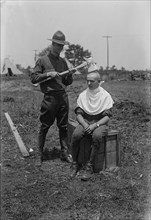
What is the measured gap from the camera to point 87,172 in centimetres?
447

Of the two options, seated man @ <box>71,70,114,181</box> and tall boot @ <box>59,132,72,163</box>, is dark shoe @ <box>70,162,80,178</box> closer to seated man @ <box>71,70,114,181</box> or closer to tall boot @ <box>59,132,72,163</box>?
seated man @ <box>71,70,114,181</box>

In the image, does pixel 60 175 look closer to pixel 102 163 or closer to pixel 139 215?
pixel 102 163

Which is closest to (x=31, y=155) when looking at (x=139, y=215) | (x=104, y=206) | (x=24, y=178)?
(x=24, y=178)

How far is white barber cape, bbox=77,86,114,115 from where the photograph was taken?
4.61 meters

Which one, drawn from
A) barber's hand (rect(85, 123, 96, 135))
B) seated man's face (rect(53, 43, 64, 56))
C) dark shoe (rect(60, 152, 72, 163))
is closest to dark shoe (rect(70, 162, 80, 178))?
dark shoe (rect(60, 152, 72, 163))

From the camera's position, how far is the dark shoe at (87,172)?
4336 millimetres

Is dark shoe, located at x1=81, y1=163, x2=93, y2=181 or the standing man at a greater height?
the standing man

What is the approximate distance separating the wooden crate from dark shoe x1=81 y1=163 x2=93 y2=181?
0.41 ft

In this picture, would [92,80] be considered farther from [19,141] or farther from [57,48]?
[19,141]

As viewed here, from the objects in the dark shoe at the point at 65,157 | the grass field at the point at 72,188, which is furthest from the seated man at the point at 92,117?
the dark shoe at the point at 65,157

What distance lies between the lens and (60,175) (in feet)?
15.2

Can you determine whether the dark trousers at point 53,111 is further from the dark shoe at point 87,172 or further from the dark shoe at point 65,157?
the dark shoe at point 87,172

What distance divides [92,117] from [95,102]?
0.74 ft

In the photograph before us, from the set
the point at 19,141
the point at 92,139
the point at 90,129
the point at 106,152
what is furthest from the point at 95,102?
the point at 19,141
